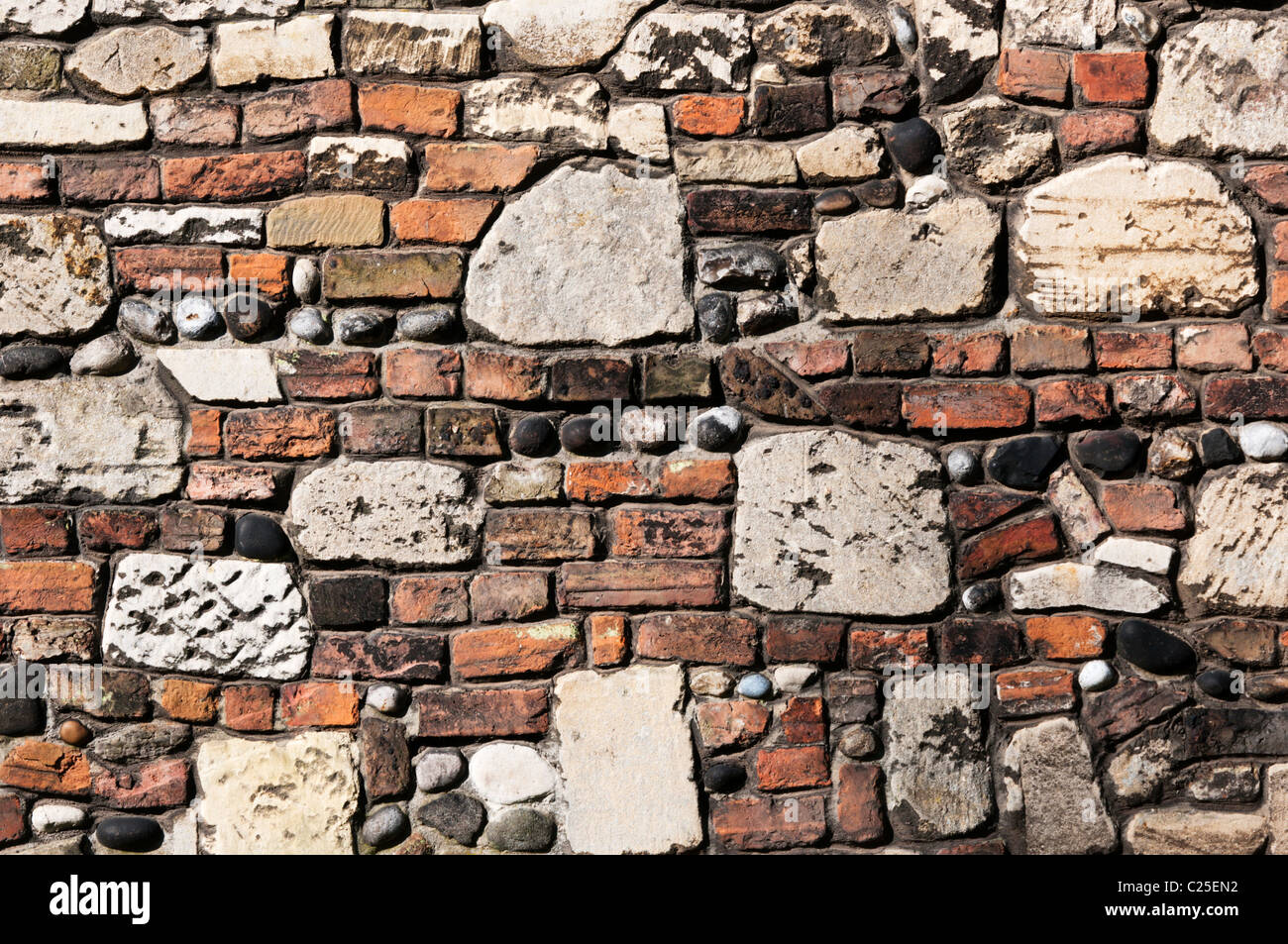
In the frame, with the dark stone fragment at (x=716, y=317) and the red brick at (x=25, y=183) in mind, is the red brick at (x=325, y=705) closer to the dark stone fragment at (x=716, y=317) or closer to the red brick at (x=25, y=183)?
the dark stone fragment at (x=716, y=317)

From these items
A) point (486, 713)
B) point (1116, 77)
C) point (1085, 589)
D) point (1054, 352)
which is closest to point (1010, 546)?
point (1085, 589)

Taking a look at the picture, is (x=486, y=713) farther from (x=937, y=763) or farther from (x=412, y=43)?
(x=412, y=43)

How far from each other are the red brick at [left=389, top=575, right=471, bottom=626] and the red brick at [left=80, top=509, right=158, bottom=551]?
51 centimetres

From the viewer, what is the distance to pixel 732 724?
1.68 meters

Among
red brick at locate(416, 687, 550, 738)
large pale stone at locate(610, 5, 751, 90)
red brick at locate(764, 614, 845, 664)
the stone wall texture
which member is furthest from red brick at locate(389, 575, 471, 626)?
large pale stone at locate(610, 5, 751, 90)

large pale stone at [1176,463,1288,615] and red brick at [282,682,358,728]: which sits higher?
large pale stone at [1176,463,1288,615]

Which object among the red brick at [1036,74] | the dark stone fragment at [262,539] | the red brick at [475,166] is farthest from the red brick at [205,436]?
the red brick at [1036,74]

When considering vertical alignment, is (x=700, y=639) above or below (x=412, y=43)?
below

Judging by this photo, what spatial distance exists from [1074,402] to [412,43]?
1.47 metres

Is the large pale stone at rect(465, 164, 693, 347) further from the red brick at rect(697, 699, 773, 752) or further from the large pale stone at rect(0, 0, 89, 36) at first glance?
the large pale stone at rect(0, 0, 89, 36)

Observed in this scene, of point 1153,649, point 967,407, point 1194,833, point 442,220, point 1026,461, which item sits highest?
point 442,220

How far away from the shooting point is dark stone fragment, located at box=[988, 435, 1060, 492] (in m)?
1.68

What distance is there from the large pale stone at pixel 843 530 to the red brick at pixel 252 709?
942mm

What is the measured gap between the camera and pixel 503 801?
1698 mm
